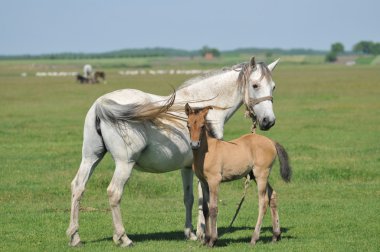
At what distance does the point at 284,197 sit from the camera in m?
15.0

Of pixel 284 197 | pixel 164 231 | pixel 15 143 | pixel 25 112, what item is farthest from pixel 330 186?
pixel 25 112

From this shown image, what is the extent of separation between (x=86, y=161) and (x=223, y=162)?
175 centimetres

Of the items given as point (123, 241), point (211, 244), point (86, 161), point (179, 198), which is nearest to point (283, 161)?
point (211, 244)

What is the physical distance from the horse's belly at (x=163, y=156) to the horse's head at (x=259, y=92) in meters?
1.00

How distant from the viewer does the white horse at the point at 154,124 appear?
1020cm

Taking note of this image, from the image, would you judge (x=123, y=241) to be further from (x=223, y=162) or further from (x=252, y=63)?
(x=252, y=63)

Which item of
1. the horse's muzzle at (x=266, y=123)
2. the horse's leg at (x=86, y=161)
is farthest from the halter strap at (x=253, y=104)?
the horse's leg at (x=86, y=161)

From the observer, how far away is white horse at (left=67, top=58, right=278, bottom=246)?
1020 centimetres

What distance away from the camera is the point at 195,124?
960cm

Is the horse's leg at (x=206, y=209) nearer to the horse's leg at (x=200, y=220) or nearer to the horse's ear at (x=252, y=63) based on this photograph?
the horse's leg at (x=200, y=220)

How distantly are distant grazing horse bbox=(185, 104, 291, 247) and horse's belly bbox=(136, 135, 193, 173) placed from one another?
1.34ft

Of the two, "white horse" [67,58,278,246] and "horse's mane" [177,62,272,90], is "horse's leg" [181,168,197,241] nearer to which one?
"white horse" [67,58,278,246]

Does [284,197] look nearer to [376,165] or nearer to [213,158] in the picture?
[376,165]

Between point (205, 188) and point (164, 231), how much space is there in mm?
1659
